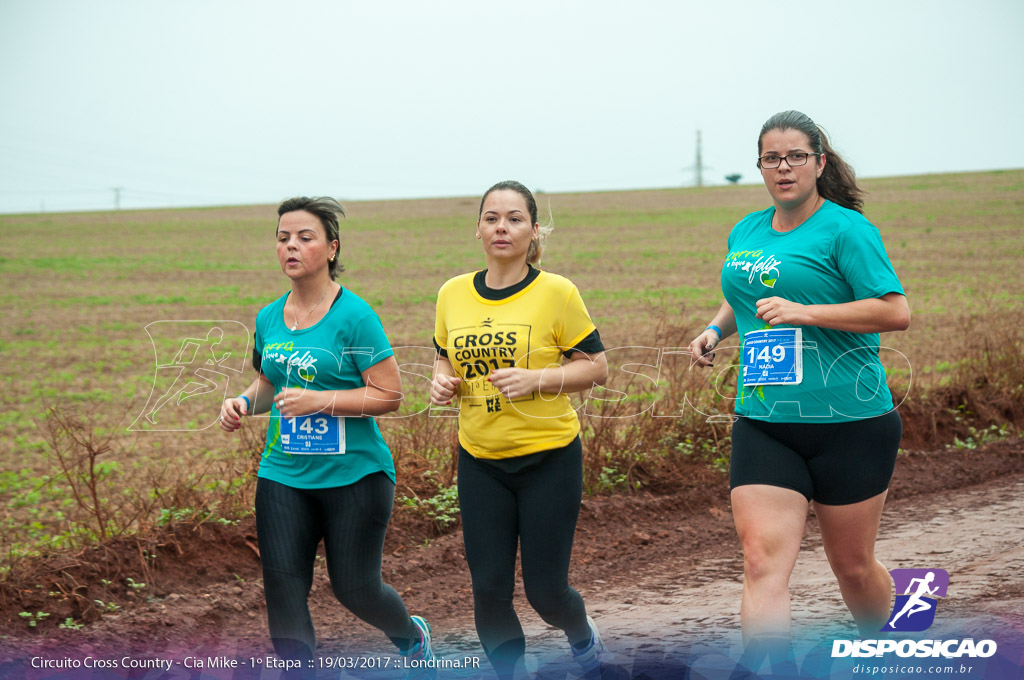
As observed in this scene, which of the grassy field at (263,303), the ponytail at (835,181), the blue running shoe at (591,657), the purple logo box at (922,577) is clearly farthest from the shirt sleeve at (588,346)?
the purple logo box at (922,577)

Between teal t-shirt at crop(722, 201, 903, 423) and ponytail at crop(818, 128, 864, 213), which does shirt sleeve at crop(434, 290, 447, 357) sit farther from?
ponytail at crop(818, 128, 864, 213)

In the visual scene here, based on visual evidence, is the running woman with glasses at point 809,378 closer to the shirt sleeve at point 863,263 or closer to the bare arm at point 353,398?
the shirt sleeve at point 863,263

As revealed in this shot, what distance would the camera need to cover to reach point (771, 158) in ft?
12.0

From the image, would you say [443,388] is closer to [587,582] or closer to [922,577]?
[587,582]

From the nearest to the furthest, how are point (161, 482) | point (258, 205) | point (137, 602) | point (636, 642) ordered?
point (636, 642)
point (137, 602)
point (161, 482)
point (258, 205)

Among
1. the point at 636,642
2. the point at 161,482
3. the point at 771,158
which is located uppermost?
the point at 771,158

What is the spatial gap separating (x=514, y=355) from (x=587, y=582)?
8.84 feet

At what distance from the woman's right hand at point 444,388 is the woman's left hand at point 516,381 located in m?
0.18

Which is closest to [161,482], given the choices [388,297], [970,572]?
[970,572]

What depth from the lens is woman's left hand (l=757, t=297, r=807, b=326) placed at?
342 centimetres

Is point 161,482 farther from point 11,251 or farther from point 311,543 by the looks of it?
point 11,251

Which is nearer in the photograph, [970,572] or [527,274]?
[527,274]

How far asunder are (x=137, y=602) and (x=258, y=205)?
59.7m

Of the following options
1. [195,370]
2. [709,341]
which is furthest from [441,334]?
[195,370]
